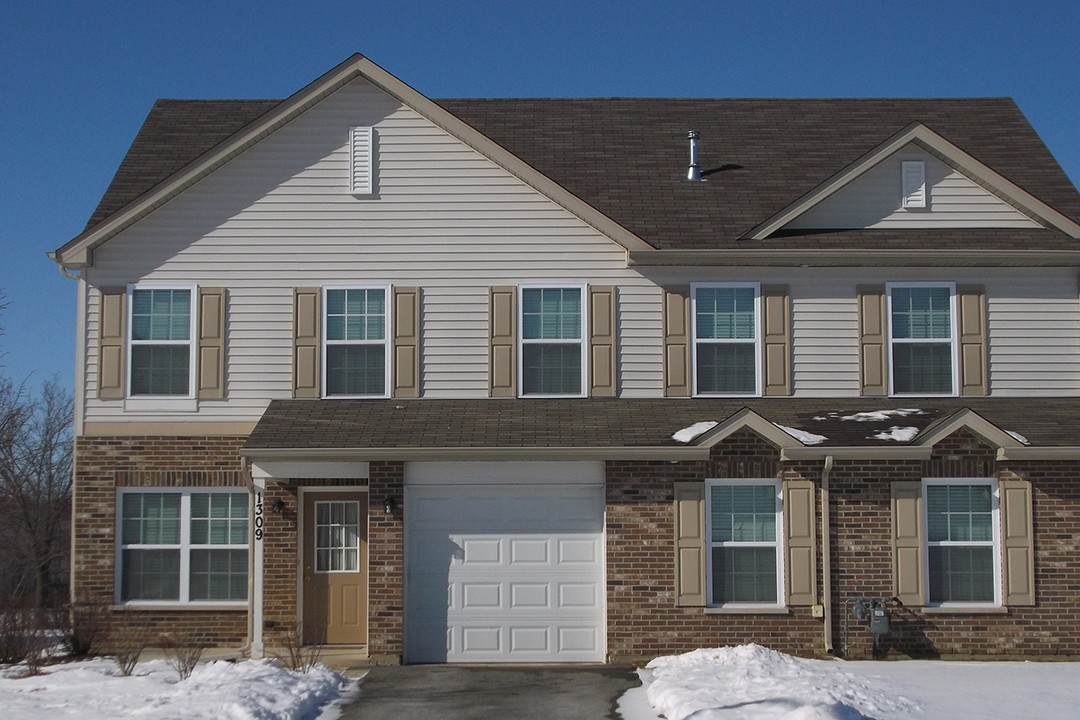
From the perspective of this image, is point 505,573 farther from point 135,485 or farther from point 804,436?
point 135,485

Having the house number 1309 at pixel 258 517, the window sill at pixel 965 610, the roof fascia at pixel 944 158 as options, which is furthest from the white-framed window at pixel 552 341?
the window sill at pixel 965 610

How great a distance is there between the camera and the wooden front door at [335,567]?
16156mm

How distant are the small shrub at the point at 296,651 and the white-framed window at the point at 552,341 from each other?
4258mm

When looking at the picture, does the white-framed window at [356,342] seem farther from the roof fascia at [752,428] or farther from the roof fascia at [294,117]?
the roof fascia at [752,428]

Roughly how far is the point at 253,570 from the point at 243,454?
1.97 m

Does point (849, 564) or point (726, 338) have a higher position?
point (726, 338)

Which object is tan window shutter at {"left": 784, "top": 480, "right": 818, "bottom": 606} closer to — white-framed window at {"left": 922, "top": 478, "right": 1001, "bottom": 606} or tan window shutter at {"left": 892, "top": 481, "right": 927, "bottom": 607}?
tan window shutter at {"left": 892, "top": 481, "right": 927, "bottom": 607}

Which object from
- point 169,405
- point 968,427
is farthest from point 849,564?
point 169,405

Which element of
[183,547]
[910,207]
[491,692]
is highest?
[910,207]

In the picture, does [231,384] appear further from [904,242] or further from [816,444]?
[904,242]

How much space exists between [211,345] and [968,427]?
986 centimetres

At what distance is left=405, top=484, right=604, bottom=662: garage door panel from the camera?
613 inches

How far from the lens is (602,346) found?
651 inches

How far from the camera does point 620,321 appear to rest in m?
16.7
